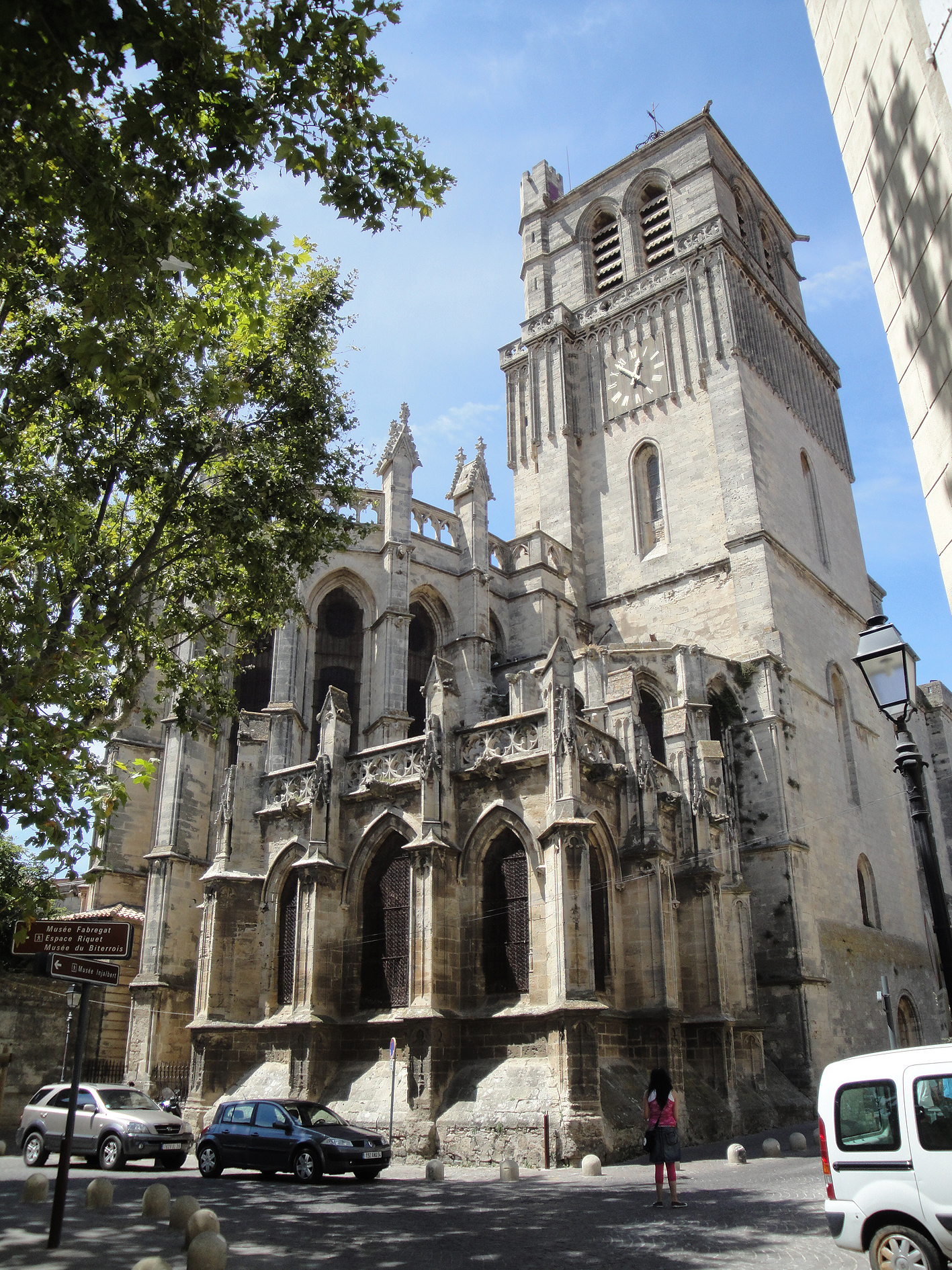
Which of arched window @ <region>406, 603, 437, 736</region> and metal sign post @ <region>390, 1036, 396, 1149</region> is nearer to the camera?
metal sign post @ <region>390, 1036, 396, 1149</region>

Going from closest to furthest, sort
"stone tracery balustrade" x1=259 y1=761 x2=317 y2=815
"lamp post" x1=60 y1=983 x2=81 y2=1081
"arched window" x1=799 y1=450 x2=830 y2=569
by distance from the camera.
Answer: "stone tracery balustrade" x1=259 y1=761 x2=317 y2=815 < "lamp post" x1=60 y1=983 x2=81 y2=1081 < "arched window" x1=799 y1=450 x2=830 y2=569

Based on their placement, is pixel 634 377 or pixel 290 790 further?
pixel 634 377

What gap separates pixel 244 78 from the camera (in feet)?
25.0

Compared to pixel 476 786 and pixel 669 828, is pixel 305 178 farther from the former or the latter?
pixel 669 828

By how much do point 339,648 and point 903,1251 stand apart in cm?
2164

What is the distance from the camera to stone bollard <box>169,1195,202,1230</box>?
9.24 m

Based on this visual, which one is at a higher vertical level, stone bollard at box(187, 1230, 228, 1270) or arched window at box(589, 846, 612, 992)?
arched window at box(589, 846, 612, 992)

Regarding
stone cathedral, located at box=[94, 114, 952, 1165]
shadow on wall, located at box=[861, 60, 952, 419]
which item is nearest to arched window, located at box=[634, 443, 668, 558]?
stone cathedral, located at box=[94, 114, 952, 1165]

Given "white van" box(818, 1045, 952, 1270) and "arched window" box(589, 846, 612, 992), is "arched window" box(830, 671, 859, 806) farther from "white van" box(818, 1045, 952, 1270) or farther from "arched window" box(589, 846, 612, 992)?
"white van" box(818, 1045, 952, 1270)

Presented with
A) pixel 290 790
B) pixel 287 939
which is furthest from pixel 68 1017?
pixel 290 790

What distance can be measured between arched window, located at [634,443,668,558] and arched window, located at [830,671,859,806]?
712 cm

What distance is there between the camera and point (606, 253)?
38.4 meters

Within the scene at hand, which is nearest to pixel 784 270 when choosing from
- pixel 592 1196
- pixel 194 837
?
pixel 194 837

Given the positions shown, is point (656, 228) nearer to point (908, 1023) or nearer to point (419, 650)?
point (419, 650)
